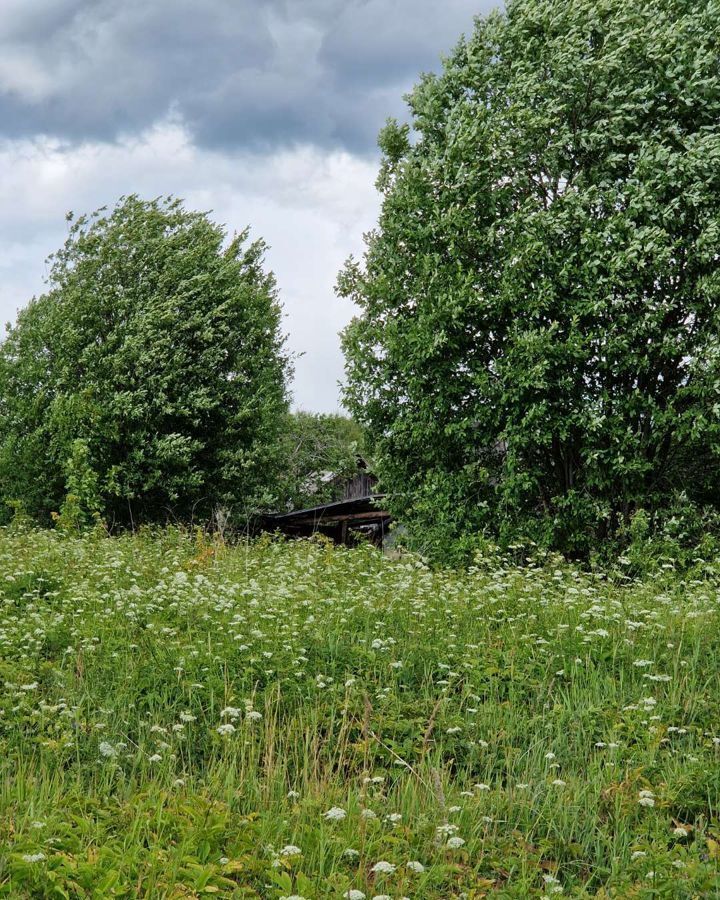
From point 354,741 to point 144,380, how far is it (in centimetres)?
2100

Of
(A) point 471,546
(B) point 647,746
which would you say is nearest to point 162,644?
(B) point 647,746

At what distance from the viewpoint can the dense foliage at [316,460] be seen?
4134 cm

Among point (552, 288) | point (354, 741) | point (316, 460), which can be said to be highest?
point (552, 288)

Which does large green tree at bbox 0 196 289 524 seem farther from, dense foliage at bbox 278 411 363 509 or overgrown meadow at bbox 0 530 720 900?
overgrown meadow at bbox 0 530 720 900

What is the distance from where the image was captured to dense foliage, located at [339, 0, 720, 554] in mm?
13688

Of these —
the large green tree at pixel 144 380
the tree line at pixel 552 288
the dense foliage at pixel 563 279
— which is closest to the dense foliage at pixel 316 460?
the large green tree at pixel 144 380

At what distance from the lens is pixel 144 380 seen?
84.9 ft

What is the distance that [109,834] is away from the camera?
4562mm

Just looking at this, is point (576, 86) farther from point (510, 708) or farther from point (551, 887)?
point (551, 887)

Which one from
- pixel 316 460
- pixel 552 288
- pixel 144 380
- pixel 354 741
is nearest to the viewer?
pixel 354 741

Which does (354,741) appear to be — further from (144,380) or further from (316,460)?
(316,460)

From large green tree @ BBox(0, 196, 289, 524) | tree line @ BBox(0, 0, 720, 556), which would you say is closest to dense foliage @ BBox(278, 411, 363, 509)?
large green tree @ BBox(0, 196, 289, 524)

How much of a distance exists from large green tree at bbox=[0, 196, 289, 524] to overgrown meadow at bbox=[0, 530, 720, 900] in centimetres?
1581

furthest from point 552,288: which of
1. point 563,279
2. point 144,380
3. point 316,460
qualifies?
point 316,460
